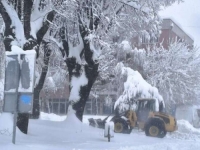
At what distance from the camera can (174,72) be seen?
35312 mm

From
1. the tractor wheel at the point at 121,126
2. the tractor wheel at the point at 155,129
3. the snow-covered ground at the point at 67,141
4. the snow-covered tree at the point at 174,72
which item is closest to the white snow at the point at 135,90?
the tractor wheel at the point at 155,129

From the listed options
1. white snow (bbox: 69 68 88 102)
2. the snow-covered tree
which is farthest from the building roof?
white snow (bbox: 69 68 88 102)

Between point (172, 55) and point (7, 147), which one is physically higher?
point (172, 55)

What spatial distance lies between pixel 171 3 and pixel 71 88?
653 cm

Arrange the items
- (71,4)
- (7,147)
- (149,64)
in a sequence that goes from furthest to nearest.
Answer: (149,64)
(71,4)
(7,147)

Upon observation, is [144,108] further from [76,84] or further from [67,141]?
[67,141]

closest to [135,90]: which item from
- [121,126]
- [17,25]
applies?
[121,126]

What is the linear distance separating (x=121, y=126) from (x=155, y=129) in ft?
6.26

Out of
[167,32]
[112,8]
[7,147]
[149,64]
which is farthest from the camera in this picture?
[167,32]

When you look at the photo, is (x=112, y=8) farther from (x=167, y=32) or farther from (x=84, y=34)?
(x=167, y=32)

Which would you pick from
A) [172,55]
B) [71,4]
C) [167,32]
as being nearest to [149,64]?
[172,55]

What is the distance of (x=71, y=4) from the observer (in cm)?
1666

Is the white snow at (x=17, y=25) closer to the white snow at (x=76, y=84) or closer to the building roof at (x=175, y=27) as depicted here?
the white snow at (x=76, y=84)

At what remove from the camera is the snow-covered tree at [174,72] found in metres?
34.8
